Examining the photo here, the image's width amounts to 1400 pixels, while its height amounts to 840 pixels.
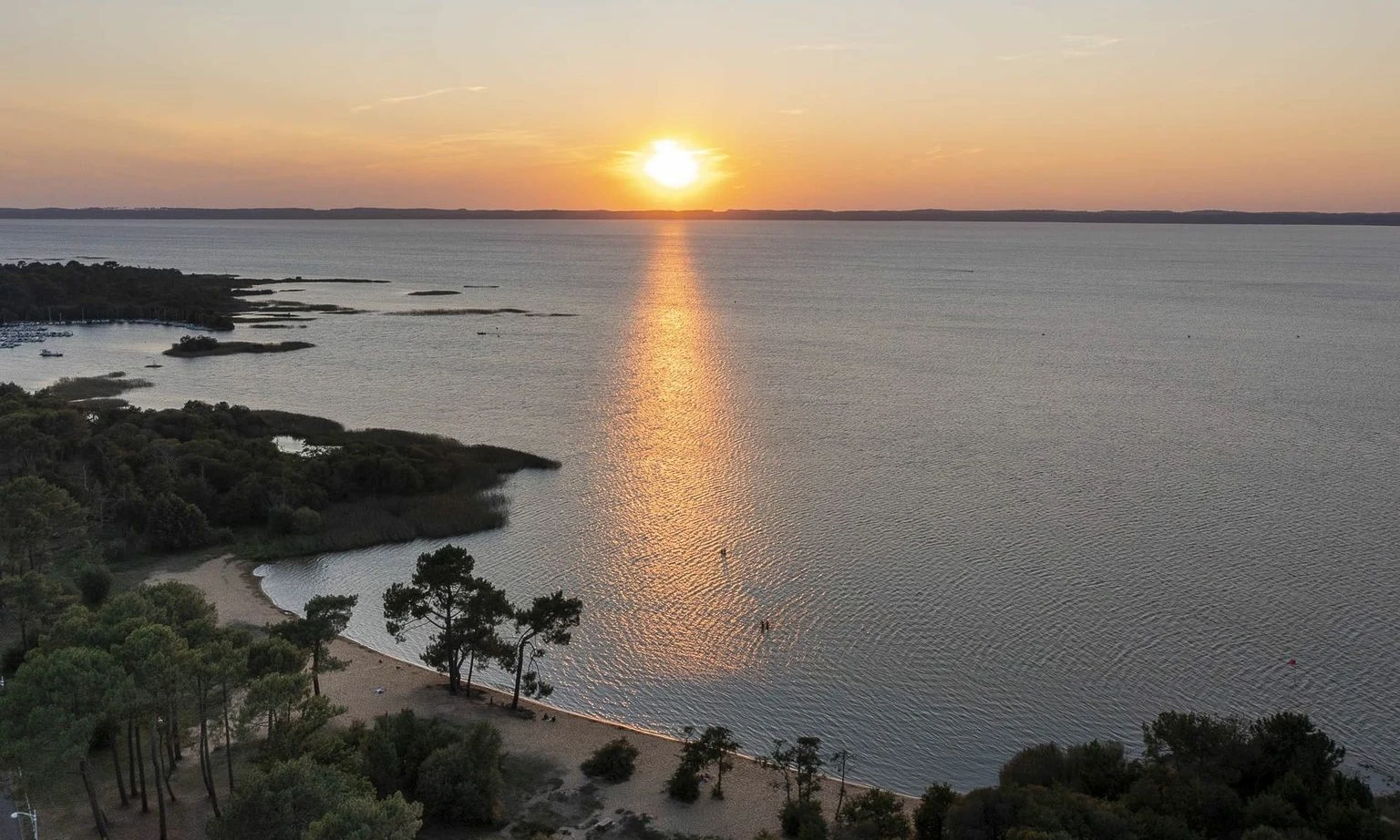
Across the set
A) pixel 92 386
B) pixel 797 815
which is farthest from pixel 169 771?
pixel 92 386

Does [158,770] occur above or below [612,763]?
above

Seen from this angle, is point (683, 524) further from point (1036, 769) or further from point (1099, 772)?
point (1099, 772)

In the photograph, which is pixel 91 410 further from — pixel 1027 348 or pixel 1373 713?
pixel 1027 348

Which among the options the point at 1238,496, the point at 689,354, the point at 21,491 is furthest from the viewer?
the point at 689,354

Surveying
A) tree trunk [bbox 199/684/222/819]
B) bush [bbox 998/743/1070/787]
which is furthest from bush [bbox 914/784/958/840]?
tree trunk [bbox 199/684/222/819]

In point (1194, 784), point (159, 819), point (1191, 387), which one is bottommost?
point (159, 819)

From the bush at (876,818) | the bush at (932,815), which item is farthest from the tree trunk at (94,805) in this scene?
→ the bush at (932,815)

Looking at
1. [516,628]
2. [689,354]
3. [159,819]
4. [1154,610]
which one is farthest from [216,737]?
[689,354]
